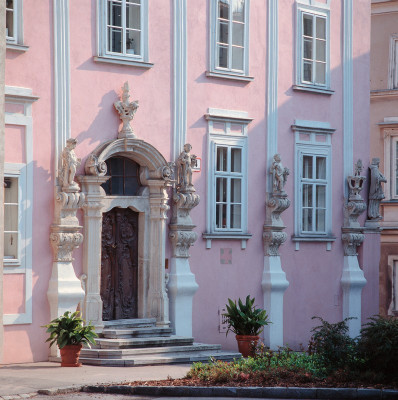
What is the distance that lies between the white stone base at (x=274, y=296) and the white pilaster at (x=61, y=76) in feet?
20.0

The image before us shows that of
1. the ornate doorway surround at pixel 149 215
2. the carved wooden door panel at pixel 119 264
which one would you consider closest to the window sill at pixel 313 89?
the ornate doorway surround at pixel 149 215

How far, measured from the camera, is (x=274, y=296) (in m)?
24.1

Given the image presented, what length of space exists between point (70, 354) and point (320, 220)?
890 cm

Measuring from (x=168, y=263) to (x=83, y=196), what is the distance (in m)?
2.82

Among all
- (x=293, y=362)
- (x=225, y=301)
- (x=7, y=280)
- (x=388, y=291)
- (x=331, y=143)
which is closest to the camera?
(x=293, y=362)

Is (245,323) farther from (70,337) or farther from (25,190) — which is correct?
(25,190)

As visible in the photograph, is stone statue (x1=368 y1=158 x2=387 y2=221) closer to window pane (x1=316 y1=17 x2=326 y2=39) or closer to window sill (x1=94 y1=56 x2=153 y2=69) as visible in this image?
window pane (x1=316 y1=17 x2=326 y2=39)

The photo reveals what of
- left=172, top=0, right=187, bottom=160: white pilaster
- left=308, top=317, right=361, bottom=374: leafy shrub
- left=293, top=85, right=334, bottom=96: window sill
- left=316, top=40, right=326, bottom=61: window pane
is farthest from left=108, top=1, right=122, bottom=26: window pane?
left=308, top=317, right=361, bottom=374: leafy shrub

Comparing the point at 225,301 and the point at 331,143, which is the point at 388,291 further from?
the point at 225,301

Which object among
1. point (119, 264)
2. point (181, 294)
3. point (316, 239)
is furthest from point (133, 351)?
point (316, 239)

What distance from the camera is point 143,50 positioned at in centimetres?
2164

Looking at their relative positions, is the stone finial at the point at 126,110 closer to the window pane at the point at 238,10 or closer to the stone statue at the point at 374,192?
the window pane at the point at 238,10

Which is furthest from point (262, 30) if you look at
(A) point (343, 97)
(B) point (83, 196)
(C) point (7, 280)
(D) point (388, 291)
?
(D) point (388, 291)

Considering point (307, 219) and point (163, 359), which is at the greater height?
point (307, 219)
